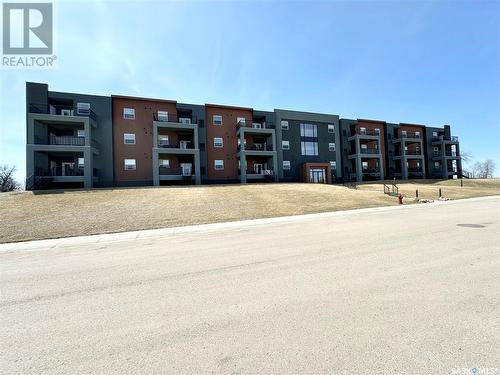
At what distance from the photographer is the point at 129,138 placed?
104 feet

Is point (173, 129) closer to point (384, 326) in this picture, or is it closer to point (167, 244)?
point (167, 244)

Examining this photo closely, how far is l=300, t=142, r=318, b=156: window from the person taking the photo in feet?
134

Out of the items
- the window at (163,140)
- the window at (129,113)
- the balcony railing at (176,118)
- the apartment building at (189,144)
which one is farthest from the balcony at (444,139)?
the window at (129,113)

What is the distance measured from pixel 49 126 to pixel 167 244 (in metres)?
29.6

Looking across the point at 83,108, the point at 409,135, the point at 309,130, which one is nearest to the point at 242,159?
the point at 309,130

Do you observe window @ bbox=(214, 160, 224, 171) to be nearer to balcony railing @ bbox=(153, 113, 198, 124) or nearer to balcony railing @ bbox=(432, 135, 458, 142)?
balcony railing @ bbox=(153, 113, 198, 124)

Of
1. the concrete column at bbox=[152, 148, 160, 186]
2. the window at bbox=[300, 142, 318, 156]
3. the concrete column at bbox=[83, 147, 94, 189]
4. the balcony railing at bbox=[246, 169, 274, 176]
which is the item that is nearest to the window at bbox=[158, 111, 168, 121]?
the concrete column at bbox=[152, 148, 160, 186]

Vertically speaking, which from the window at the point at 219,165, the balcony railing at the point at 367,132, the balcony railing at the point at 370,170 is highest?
the balcony railing at the point at 367,132

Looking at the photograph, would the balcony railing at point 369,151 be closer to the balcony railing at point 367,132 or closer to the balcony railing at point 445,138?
the balcony railing at point 367,132

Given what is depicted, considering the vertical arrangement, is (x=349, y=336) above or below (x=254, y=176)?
below

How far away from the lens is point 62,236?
11719 mm

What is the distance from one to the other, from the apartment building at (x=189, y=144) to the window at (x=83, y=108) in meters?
0.10

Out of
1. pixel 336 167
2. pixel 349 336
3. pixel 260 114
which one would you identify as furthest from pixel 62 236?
pixel 336 167

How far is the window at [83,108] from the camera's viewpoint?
29295 mm
